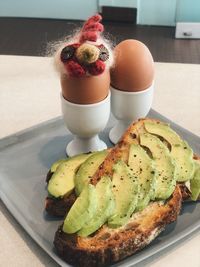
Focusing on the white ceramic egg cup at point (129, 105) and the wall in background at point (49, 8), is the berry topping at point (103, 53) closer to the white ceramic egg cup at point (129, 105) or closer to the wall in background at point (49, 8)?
the white ceramic egg cup at point (129, 105)

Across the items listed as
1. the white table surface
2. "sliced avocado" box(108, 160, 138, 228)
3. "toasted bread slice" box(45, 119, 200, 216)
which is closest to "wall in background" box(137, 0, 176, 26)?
the white table surface

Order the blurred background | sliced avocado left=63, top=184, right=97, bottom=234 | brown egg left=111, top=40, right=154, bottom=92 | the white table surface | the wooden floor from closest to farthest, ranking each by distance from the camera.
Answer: sliced avocado left=63, top=184, right=97, bottom=234 < the white table surface < brown egg left=111, top=40, right=154, bottom=92 < the wooden floor < the blurred background

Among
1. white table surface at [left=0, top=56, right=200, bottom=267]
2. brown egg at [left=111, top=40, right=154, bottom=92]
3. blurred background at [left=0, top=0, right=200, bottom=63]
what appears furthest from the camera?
blurred background at [left=0, top=0, right=200, bottom=63]

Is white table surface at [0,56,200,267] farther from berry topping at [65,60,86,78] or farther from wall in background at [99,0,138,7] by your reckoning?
wall in background at [99,0,138,7]

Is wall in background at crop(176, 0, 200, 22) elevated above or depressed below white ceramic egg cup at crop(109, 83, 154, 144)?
below

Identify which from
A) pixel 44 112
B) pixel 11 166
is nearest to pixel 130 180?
pixel 11 166

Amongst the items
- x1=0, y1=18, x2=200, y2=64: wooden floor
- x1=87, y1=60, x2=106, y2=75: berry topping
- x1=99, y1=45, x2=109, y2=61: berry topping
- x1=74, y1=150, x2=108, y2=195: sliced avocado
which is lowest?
x1=0, y1=18, x2=200, y2=64: wooden floor

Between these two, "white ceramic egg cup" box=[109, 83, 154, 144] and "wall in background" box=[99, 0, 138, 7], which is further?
"wall in background" box=[99, 0, 138, 7]

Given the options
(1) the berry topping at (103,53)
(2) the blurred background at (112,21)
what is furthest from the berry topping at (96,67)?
(2) the blurred background at (112,21)
